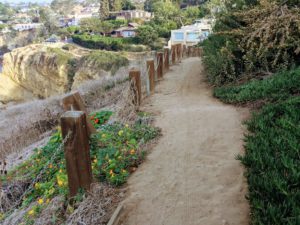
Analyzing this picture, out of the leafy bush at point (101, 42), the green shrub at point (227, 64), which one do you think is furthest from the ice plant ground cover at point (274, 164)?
the leafy bush at point (101, 42)

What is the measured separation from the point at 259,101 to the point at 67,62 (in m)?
30.2

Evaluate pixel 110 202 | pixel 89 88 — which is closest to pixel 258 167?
pixel 110 202

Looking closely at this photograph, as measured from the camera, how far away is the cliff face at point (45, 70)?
2967 centimetres

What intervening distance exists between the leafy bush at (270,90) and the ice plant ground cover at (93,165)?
2.37 meters

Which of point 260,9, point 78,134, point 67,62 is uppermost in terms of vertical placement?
point 260,9

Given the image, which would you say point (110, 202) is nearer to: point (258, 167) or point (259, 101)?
point (258, 167)

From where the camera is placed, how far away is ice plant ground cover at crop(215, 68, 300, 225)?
2.59 metres

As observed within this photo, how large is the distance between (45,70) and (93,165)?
109 feet

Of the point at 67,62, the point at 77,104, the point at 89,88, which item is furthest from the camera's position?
the point at 67,62

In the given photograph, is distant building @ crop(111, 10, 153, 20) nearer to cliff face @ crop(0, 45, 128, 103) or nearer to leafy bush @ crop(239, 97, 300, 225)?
cliff face @ crop(0, 45, 128, 103)

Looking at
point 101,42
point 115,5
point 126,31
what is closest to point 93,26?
point 126,31

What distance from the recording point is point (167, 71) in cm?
1288

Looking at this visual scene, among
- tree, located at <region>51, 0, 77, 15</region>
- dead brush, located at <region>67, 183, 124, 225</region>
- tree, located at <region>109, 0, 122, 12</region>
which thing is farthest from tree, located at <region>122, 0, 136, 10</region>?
tree, located at <region>51, 0, 77, 15</region>

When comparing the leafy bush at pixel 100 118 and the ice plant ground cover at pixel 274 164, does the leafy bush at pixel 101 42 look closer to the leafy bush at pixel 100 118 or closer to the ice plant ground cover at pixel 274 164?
the leafy bush at pixel 100 118
